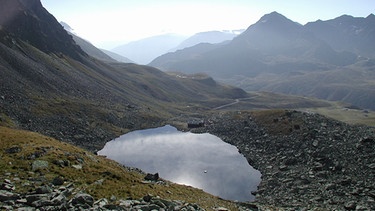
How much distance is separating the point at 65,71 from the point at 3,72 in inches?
1727

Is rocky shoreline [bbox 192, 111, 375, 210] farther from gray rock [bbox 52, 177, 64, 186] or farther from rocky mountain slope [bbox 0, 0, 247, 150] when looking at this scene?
rocky mountain slope [bbox 0, 0, 247, 150]

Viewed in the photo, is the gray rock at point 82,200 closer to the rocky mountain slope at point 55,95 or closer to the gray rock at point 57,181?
the gray rock at point 57,181

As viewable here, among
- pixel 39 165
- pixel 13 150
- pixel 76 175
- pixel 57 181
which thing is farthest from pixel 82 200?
pixel 13 150

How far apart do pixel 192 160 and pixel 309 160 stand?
2870 centimetres

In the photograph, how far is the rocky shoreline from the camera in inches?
2094

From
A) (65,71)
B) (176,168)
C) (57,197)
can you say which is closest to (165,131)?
(176,168)

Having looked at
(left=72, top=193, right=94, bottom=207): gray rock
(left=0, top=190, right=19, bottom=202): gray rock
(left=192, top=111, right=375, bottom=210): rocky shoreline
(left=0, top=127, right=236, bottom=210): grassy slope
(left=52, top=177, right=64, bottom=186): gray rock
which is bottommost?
(left=192, top=111, right=375, bottom=210): rocky shoreline

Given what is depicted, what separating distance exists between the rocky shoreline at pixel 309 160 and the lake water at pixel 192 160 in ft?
11.2

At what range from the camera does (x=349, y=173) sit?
61.3 m

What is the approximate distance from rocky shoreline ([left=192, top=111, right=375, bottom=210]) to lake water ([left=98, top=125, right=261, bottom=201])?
3.42 metres

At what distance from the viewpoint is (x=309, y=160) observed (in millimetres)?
71562

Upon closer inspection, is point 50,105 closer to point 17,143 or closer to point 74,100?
point 74,100

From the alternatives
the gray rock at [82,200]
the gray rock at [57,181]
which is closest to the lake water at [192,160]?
the gray rock at [57,181]

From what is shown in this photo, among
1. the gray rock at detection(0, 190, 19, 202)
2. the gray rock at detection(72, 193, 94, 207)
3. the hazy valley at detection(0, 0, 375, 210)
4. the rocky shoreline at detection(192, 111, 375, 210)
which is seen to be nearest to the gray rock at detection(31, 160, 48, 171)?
the hazy valley at detection(0, 0, 375, 210)
